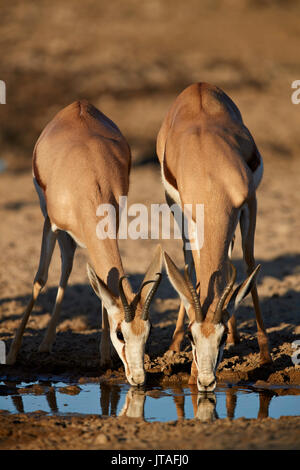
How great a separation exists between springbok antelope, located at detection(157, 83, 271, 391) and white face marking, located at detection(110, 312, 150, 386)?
464 millimetres

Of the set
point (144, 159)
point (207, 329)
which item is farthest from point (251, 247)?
point (144, 159)

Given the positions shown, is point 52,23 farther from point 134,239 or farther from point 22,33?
point 134,239

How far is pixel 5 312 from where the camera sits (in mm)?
10680

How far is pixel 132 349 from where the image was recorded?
7254 mm

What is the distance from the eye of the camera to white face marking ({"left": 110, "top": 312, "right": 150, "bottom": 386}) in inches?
286

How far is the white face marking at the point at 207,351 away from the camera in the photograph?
7.04m

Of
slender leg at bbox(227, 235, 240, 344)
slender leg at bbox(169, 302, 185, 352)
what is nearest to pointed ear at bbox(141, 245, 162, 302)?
slender leg at bbox(169, 302, 185, 352)

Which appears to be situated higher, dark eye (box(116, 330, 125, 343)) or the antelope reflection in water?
dark eye (box(116, 330, 125, 343))

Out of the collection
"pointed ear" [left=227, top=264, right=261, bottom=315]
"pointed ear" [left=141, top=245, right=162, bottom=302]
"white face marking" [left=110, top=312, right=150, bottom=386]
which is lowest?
"white face marking" [left=110, top=312, right=150, bottom=386]

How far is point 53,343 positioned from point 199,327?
Result: 2696mm

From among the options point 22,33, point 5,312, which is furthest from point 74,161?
point 22,33

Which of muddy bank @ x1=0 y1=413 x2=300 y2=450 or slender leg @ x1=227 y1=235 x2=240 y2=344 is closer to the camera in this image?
muddy bank @ x1=0 y1=413 x2=300 y2=450

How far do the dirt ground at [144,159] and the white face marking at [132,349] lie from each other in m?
0.55

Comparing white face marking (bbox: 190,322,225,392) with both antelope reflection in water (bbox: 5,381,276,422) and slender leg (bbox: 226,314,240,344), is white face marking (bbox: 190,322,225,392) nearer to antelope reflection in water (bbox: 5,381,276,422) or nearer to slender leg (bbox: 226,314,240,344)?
antelope reflection in water (bbox: 5,381,276,422)
